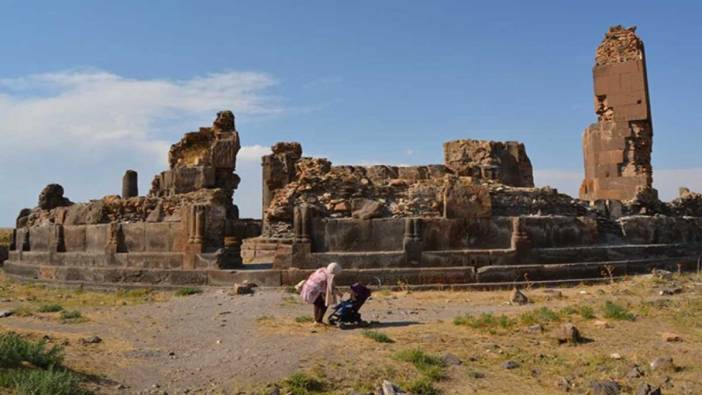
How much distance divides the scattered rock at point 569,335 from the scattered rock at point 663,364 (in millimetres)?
955

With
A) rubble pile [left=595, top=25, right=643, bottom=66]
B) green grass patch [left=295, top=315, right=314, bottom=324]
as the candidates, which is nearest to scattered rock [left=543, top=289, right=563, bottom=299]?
green grass patch [left=295, top=315, right=314, bottom=324]

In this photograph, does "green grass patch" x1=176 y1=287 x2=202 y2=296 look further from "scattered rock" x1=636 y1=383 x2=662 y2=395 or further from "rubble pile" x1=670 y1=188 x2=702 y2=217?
"rubble pile" x1=670 y1=188 x2=702 y2=217

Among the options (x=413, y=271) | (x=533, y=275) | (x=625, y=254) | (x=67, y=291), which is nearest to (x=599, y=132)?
(x=625, y=254)

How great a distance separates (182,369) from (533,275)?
300 inches

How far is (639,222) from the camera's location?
43.2 feet

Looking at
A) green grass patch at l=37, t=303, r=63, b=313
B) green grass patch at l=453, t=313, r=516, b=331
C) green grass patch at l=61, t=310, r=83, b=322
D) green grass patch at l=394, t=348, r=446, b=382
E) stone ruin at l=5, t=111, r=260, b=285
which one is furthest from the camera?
stone ruin at l=5, t=111, r=260, b=285

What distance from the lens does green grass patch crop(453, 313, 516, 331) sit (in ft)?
24.6

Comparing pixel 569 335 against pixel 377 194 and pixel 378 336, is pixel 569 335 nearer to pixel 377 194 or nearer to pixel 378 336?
pixel 378 336

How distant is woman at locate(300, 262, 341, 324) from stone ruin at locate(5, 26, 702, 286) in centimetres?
340

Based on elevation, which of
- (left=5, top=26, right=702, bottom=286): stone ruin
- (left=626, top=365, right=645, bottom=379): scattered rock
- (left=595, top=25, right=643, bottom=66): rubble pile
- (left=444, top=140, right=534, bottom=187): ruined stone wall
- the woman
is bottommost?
(left=626, top=365, right=645, bottom=379): scattered rock

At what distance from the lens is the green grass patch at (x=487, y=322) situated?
750 cm

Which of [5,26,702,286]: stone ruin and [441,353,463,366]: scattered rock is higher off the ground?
[5,26,702,286]: stone ruin

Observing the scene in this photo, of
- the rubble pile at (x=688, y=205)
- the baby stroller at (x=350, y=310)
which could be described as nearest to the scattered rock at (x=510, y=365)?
the baby stroller at (x=350, y=310)

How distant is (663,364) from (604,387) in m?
0.99
